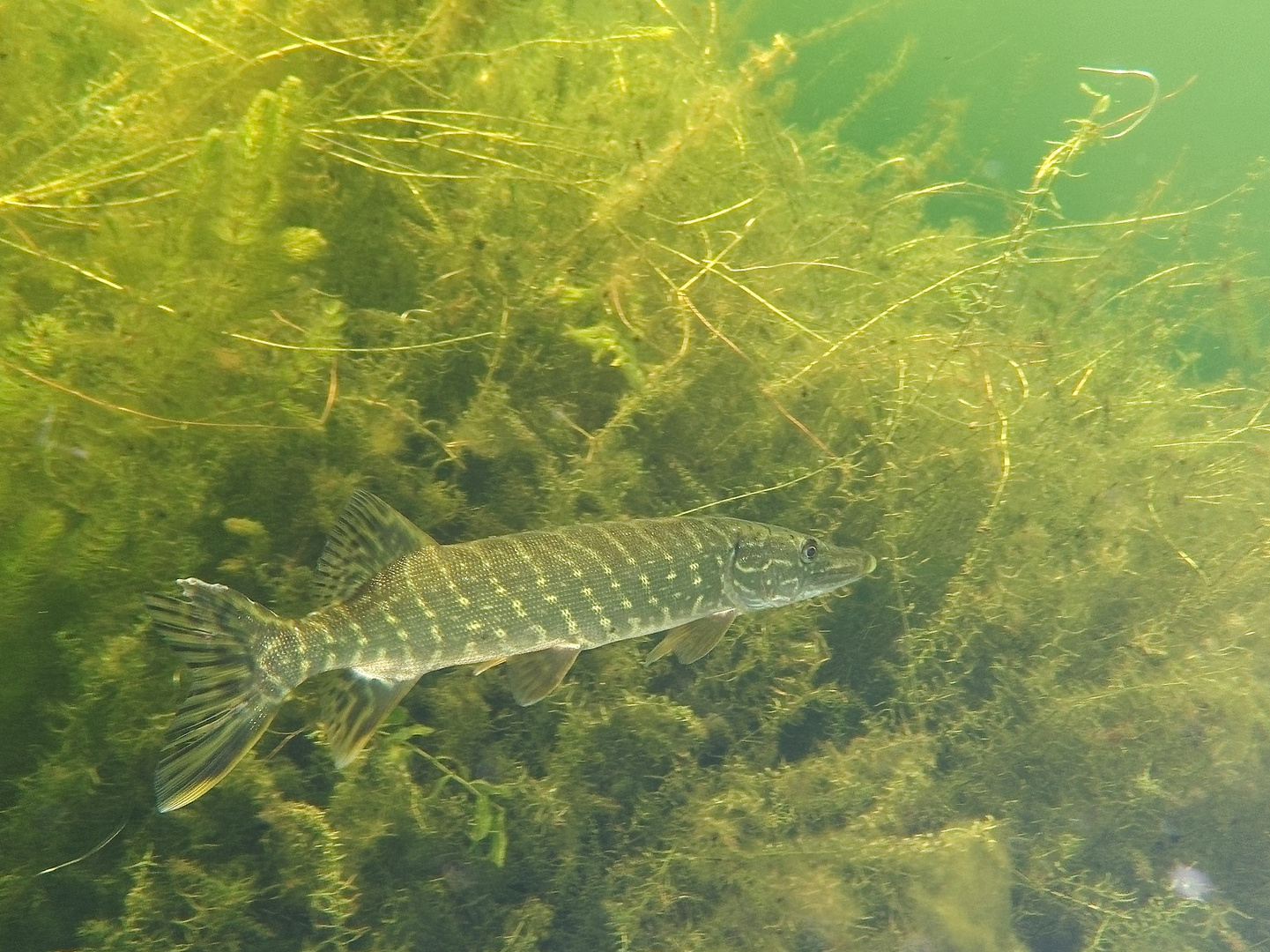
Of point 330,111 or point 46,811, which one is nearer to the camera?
point 46,811

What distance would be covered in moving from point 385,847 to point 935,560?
3.86m

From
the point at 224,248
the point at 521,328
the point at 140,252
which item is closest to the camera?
the point at 224,248

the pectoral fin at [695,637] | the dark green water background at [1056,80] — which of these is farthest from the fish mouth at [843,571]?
the dark green water background at [1056,80]

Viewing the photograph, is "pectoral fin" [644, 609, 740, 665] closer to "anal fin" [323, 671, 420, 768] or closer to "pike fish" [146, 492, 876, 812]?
"pike fish" [146, 492, 876, 812]

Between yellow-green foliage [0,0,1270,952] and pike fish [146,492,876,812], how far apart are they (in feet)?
1.55

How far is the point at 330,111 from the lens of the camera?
13.2 ft

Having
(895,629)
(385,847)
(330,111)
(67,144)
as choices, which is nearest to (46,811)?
(385,847)

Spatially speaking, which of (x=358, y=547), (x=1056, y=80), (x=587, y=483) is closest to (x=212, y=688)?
(x=358, y=547)

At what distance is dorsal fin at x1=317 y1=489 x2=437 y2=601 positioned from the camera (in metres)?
3.12

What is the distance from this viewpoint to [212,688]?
2713mm

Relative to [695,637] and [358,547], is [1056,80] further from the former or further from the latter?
[358,547]

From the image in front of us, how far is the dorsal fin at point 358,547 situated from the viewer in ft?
10.2

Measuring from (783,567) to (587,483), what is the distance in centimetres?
116

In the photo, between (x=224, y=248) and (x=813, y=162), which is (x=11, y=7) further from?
(x=813, y=162)
